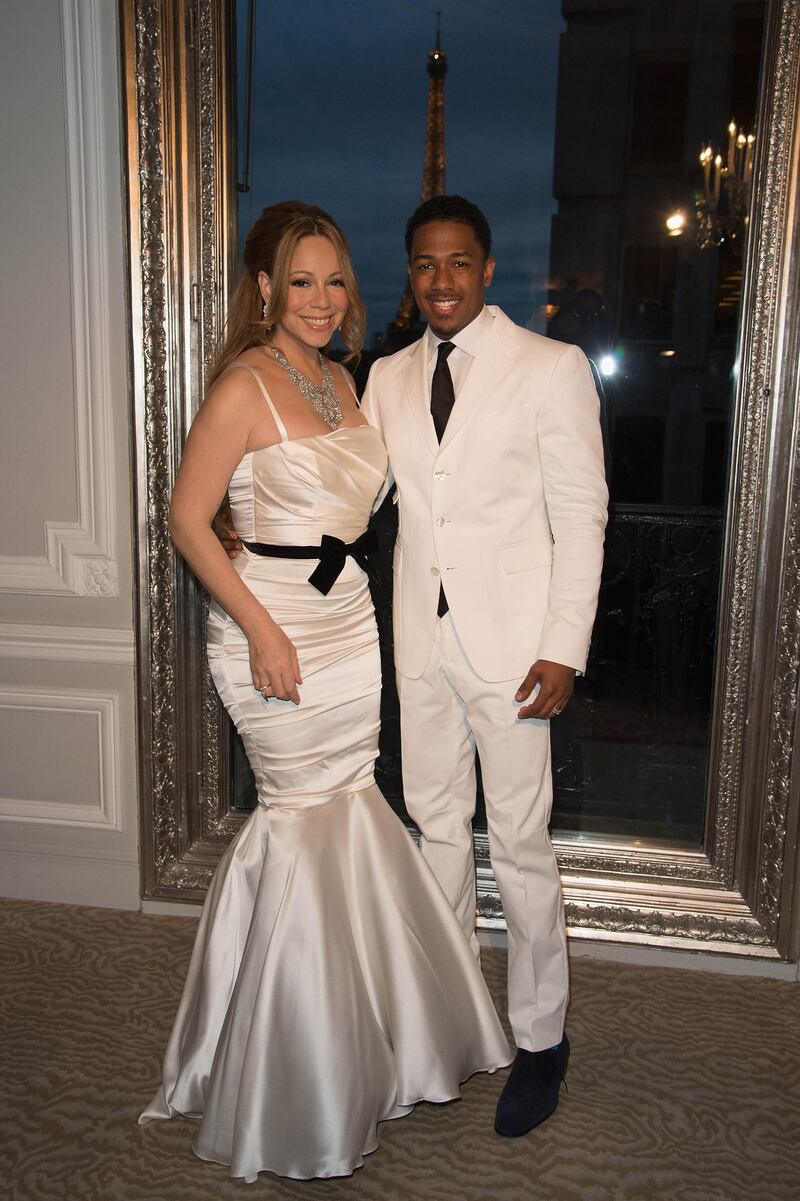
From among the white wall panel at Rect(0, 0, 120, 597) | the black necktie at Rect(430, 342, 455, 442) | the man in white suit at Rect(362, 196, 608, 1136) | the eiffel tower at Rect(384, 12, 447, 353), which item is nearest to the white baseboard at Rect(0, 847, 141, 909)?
the white wall panel at Rect(0, 0, 120, 597)

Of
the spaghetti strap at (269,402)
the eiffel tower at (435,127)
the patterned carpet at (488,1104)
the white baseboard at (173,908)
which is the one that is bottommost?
the patterned carpet at (488,1104)

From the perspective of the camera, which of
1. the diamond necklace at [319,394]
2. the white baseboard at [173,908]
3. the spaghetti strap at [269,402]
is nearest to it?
the spaghetti strap at [269,402]

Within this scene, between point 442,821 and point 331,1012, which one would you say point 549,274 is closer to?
point 442,821

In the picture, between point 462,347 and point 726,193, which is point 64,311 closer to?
point 462,347

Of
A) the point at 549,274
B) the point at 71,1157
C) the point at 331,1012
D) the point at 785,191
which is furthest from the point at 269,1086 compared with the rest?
the point at 785,191

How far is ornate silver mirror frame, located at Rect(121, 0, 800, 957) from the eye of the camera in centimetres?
260

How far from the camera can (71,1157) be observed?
2.05m

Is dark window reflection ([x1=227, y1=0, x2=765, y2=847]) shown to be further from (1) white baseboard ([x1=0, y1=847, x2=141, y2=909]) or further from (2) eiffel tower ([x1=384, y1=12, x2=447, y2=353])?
(1) white baseboard ([x1=0, y1=847, x2=141, y2=909])

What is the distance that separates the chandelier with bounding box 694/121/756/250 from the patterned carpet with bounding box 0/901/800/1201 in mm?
2087

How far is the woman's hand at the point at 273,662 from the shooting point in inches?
81.4

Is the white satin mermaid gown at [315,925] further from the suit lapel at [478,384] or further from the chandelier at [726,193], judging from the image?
the chandelier at [726,193]

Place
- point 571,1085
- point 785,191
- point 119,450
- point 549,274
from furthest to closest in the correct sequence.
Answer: point 119,450 → point 549,274 → point 785,191 → point 571,1085

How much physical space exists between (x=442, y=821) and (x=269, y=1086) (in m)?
0.71

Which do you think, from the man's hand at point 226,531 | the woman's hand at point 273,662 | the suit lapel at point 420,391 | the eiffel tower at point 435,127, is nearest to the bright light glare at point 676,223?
the eiffel tower at point 435,127
